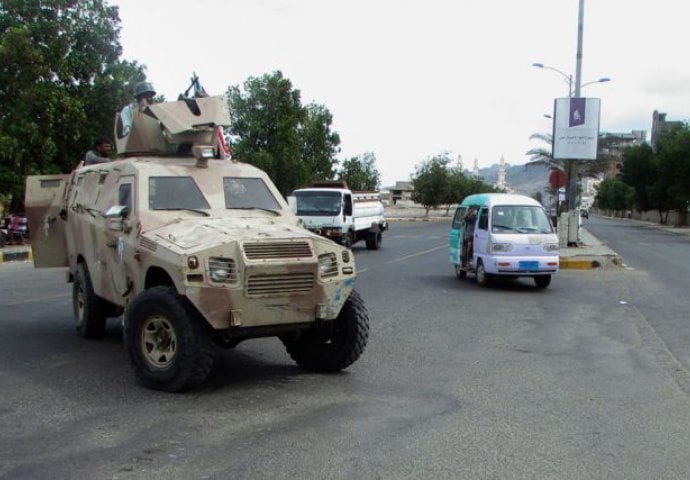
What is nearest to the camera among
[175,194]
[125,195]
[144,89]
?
[175,194]

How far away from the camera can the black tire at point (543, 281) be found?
15.8m

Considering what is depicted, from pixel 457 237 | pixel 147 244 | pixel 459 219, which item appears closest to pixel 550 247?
pixel 457 237

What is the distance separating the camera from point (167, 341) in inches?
264

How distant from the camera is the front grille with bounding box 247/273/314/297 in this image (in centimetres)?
634

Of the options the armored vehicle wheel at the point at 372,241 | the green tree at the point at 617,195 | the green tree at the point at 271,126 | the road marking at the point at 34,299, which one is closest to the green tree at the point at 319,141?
the green tree at the point at 271,126

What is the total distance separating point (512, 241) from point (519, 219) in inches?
35.2

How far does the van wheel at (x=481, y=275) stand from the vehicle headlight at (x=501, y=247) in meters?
0.54

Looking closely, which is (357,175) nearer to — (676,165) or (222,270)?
(676,165)

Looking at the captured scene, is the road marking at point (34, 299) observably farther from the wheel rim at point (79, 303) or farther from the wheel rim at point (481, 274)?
the wheel rim at point (481, 274)

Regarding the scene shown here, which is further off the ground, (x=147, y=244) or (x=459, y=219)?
(x=147, y=244)

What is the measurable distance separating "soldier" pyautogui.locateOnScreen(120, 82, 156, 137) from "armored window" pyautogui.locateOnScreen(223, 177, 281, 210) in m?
1.87

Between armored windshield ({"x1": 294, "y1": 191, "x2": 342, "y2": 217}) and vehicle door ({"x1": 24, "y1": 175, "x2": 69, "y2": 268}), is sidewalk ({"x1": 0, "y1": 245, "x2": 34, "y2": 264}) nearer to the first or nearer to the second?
armored windshield ({"x1": 294, "y1": 191, "x2": 342, "y2": 217})

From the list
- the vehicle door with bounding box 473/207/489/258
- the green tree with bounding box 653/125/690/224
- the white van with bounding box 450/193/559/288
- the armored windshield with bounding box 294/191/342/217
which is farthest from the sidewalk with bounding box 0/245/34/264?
the green tree with bounding box 653/125/690/224

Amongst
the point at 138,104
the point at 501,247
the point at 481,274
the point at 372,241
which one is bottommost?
the point at 372,241
